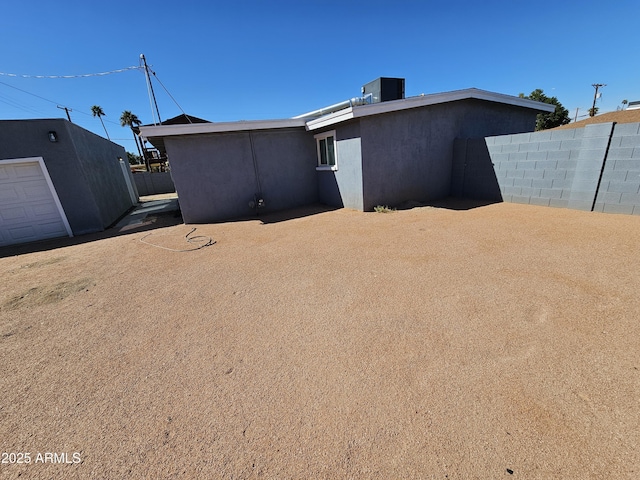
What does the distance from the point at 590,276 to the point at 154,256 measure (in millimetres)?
6991

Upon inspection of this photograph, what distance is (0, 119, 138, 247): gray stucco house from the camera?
688cm

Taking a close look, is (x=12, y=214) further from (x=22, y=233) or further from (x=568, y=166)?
(x=568, y=166)

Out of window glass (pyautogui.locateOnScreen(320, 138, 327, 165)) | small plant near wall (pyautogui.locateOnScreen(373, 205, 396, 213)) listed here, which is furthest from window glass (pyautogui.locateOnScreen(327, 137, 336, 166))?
small plant near wall (pyautogui.locateOnScreen(373, 205, 396, 213))

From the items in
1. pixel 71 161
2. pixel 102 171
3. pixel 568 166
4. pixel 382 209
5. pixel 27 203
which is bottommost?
pixel 382 209

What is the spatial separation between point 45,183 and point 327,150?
8.36 m

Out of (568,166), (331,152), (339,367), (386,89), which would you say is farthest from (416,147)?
(339,367)

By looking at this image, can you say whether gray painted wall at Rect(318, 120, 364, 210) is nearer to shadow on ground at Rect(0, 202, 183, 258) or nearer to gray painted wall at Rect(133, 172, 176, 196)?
shadow on ground at Rect(0, 202, 183, 258)

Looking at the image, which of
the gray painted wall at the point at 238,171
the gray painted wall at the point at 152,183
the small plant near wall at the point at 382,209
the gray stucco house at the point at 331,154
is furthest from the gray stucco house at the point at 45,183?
the gray painted wall at the point at 152,183

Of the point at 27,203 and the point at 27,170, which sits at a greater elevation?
the point at 27,170

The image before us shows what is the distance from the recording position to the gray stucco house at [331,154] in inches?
294

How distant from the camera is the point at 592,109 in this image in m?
27.9

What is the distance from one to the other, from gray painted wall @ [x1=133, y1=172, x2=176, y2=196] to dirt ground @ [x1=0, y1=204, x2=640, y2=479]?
785 inches

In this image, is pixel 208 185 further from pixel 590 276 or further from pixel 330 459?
pixel 590 276

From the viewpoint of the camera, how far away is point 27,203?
7.25 meters
